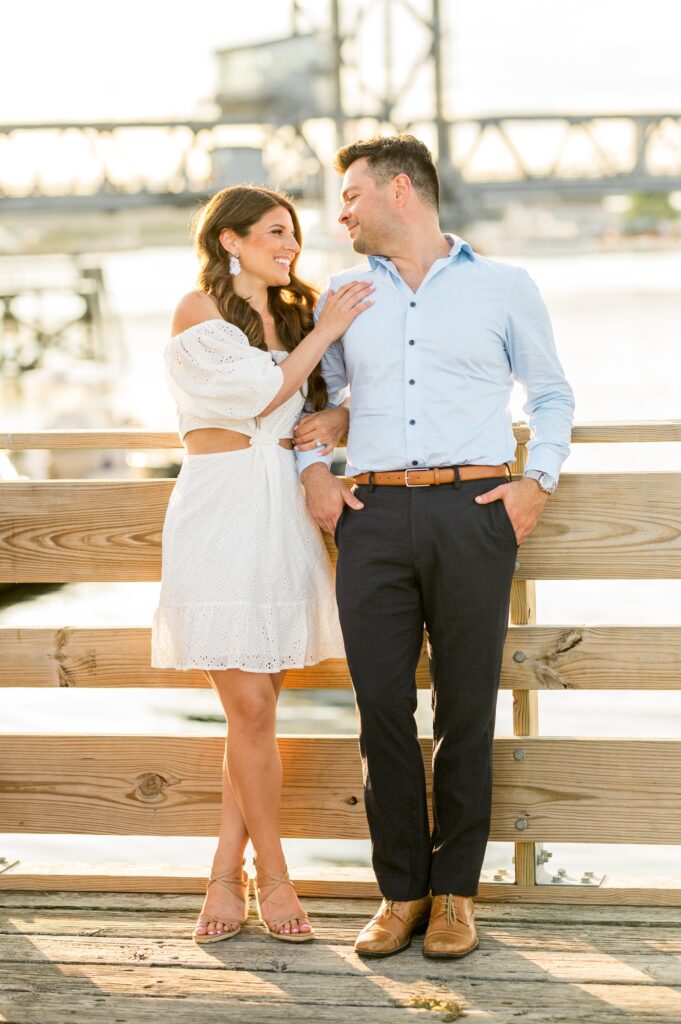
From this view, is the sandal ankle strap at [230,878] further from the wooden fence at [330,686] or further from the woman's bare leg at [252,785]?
the wooden fence at [330,686]

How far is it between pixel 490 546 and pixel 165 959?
3.64 feet

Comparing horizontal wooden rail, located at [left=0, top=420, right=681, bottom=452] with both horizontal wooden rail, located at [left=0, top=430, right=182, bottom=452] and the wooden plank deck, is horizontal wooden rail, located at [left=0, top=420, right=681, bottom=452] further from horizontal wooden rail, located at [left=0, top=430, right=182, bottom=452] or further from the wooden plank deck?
the wooden plank deck

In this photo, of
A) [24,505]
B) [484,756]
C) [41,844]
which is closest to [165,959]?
[484,756]

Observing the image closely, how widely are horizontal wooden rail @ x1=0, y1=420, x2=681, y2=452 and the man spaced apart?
0.19 m

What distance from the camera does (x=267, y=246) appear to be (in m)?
3.19

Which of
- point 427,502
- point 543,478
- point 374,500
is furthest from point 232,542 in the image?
point 543,478

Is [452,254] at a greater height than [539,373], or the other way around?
[452,254]

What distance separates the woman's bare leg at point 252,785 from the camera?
10.5 ft

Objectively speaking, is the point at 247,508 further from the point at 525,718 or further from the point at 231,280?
the point at 525,718

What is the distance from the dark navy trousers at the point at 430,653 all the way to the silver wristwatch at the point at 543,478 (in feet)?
0.25

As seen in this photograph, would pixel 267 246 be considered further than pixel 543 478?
Yes

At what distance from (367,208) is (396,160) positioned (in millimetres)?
118

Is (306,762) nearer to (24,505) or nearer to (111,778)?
(111,778)

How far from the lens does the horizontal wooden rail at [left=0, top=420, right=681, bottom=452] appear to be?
3283 millimetres
